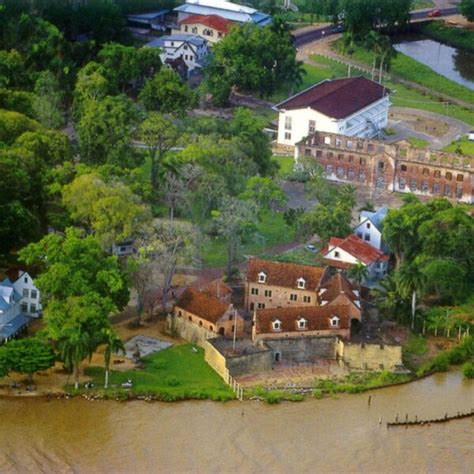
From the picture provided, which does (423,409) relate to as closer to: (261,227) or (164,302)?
(164,302)

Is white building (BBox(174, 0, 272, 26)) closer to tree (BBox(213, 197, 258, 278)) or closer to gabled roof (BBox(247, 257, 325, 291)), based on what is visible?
tree (BBox(213, 197, 258, 278))

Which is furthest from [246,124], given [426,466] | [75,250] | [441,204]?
[426,466]

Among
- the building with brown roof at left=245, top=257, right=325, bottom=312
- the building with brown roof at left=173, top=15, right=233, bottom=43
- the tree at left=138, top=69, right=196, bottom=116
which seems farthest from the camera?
the building with brown roof at left=173, top=15, right=233, bottom=43

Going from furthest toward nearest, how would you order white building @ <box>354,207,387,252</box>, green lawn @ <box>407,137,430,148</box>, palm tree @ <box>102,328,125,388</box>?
green lawn @ <box>407,137,430,148</box>
white building @ <box>354,207,387,252</box>
palm tree @ <box>102,328,125,388</box>

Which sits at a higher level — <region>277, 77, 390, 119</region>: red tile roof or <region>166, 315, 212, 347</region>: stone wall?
<region>277, 77, 390, 119</region>: red tile roof

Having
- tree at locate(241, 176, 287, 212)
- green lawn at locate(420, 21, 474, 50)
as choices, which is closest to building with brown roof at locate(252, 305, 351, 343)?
tree at locate(241, 176, 287, 212)

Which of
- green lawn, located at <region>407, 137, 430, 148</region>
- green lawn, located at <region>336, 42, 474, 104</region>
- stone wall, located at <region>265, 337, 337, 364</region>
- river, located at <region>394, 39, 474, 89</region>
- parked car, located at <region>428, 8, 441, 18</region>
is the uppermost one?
stone wall, located at <region>265, 337, 337, 364</region>
